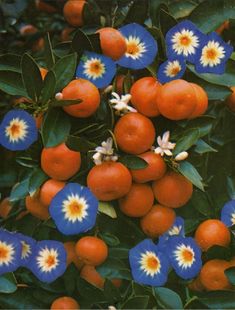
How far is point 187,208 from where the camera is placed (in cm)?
110

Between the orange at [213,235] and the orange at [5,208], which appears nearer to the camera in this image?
the orange at [213,235]

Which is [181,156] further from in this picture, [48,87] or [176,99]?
[48,87]

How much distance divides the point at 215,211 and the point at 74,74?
1.16ft

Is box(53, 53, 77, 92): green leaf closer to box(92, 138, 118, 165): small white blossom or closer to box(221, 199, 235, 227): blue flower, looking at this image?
box(92, 138, 118, 165): small white blossom

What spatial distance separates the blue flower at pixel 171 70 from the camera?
1.02 m

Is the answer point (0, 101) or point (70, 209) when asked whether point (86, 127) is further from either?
point (0, 101)

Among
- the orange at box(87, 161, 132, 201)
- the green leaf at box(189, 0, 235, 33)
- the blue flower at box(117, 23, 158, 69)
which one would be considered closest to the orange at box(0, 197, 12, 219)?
the orange at box(87, 161, 132, 201)

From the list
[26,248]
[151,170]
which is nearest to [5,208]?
[26,248]

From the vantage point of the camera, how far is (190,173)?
0.97 meters

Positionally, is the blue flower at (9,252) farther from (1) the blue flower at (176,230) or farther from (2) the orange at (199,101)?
(2) the orange at (199,101)

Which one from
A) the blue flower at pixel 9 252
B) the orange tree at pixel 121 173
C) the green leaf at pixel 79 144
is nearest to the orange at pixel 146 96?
the orange tree at pixel 121 173

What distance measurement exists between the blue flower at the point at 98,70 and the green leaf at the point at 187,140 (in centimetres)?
16

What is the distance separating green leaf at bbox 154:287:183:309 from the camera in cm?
98

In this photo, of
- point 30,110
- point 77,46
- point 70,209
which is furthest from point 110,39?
point 70,209
